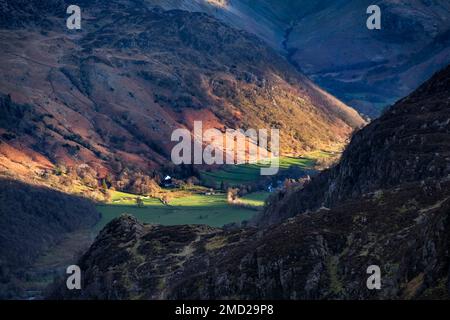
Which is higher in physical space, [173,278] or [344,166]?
[344,166]

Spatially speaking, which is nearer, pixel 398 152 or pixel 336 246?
pixel 336 246

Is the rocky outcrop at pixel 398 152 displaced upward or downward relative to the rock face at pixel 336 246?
upward

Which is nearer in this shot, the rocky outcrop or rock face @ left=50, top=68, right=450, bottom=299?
rock face @ left=50, top=68, right=450, bottom=299

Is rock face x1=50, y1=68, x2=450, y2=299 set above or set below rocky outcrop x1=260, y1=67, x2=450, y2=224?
below

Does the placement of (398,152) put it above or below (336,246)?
above

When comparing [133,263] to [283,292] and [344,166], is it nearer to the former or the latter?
[283,292]
